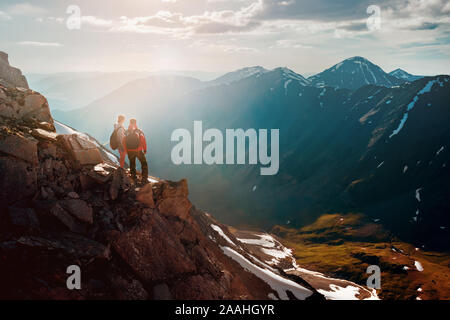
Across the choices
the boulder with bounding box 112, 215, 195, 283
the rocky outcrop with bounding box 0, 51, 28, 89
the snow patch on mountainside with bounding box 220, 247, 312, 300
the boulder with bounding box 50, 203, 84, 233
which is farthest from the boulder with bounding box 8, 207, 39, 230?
the snow patch on mountainside with bounding box 220, 247, 312, 300

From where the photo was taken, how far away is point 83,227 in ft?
74.1

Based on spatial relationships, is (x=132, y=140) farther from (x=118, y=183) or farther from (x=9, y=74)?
(x=9, y=74)

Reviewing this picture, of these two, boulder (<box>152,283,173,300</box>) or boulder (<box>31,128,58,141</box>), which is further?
boulder (<box>31,128,58,141</box>)

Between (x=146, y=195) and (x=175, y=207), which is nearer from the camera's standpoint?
(x=146, y=195)

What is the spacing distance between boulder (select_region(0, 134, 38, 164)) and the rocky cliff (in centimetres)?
7

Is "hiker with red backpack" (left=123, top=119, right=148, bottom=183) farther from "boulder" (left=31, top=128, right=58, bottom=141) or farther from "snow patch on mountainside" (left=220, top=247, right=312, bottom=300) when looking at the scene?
"snow patch on mountainside" (left=220, top=247, right=312, bottom=300)

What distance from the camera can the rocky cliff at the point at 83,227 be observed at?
62.4ft

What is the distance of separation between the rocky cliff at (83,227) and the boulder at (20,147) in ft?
0.22

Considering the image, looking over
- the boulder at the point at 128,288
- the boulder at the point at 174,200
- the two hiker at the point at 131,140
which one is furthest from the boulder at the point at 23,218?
the boulder at the point at 174,200

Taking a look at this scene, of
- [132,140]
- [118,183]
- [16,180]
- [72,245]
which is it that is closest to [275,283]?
[118,183]

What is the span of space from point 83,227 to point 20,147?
8176mm

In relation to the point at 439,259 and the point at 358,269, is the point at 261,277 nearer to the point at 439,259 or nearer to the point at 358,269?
the point at 358,269

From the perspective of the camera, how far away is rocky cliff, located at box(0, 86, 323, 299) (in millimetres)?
19031
